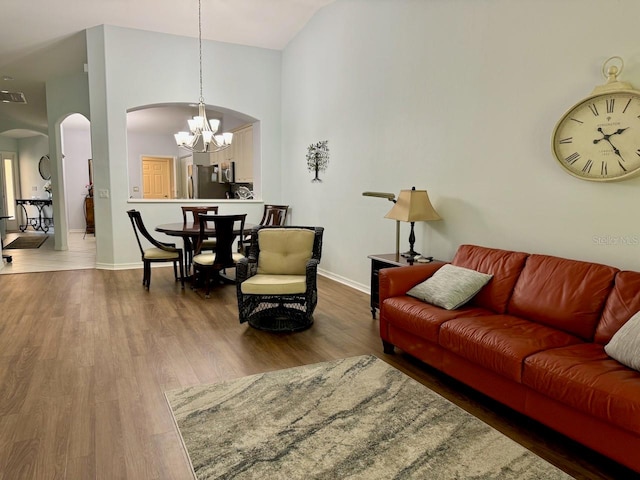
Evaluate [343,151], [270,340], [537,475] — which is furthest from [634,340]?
[343,151]

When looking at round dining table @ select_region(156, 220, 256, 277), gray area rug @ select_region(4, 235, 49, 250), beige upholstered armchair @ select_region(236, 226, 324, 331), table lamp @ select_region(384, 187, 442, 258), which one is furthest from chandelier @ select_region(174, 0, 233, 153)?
gray area rug @ select_region(4, 235, 49, 250)

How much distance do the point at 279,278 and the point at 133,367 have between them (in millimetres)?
1355

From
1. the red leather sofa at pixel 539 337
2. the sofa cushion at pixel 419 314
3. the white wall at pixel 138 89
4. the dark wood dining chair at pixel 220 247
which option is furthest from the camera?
the white wall at pixel 138 89

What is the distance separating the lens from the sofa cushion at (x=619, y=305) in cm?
222

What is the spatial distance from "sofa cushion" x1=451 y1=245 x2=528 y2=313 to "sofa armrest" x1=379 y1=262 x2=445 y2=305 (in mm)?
377

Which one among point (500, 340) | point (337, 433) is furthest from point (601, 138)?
point (337, 433)

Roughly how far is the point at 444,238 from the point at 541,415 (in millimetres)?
2043

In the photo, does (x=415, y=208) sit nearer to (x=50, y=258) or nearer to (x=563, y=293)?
(x=563, y=293)

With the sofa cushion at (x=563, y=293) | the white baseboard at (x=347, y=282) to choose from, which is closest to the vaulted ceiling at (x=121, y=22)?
the white baseboard at (x=347, y=282)

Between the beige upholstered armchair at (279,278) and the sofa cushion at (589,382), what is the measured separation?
1.99 metres

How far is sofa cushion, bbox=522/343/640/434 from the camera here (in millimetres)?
1687

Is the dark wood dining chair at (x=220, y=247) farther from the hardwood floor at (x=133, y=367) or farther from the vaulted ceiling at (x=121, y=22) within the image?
Result: the vaulted ceiling at (x=121, y=22)

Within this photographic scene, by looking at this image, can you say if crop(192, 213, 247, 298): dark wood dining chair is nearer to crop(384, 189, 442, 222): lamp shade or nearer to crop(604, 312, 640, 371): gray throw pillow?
crop(384, 189, 442, 222): lamp shade

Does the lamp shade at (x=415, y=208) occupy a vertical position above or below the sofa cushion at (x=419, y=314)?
above
